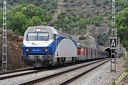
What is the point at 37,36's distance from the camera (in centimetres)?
2556

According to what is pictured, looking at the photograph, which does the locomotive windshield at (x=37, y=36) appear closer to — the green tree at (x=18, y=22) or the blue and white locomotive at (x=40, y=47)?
the blue and white locomotive at (x=40, y=47)

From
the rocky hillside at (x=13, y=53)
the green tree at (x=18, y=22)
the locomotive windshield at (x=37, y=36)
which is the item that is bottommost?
the rocky hillside at (x=13, y=53)

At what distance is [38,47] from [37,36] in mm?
1077

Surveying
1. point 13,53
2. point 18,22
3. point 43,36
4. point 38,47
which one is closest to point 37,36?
point 43,36

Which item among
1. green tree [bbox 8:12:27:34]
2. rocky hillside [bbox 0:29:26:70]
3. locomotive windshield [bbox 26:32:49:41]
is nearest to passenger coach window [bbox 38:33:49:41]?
locomotive windshield [bbox 26:32:49:41]

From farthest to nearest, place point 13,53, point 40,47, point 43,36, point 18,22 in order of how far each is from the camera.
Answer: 1. point 18,22
2. point 13,53
3. point 43,36
4. point 40,47

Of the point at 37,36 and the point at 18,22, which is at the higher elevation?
the point at 18,22

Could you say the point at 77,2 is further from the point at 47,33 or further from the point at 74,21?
the point at 47,33

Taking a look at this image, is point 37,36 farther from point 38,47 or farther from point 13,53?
point 13,53

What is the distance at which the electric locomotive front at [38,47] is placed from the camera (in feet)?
81.2

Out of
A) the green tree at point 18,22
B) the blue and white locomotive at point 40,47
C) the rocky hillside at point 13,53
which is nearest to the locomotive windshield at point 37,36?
the blue and white locomotive at point 40,47

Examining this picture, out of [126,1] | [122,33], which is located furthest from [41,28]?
[126,1]

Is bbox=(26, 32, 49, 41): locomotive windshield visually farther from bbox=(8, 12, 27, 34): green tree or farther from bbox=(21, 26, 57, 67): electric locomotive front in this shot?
bbox=(8, 12, 27, 34): green tree

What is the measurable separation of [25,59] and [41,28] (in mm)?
2917
